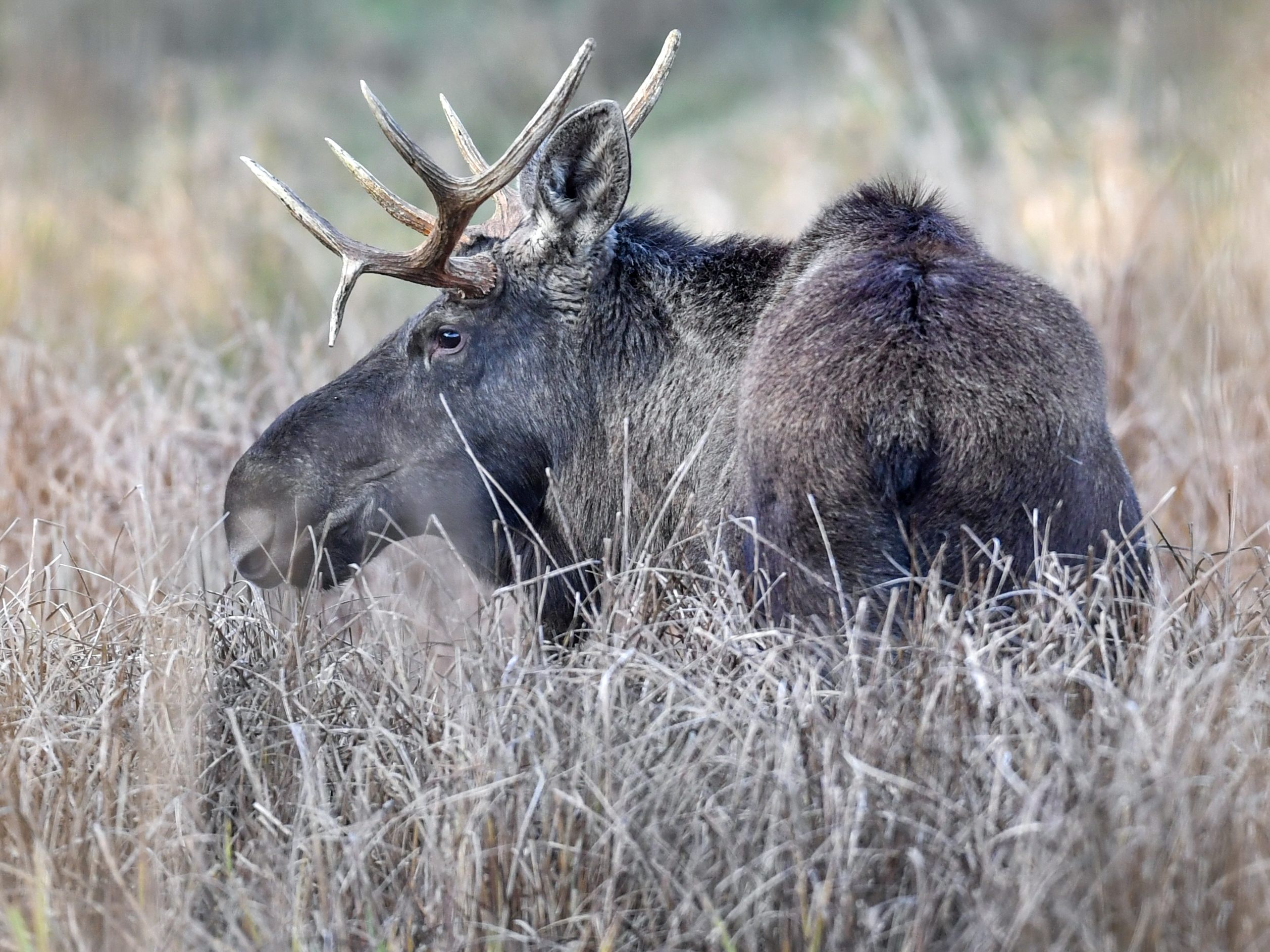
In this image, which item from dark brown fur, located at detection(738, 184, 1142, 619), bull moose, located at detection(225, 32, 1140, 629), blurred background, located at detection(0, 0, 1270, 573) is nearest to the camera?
dark brown fur, located at detection(738, 184, 1142, 619)

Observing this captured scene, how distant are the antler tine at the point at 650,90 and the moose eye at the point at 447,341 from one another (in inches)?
29.8

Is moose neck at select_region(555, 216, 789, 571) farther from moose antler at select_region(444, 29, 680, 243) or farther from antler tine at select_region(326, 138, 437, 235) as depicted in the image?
antler tine at select_region(326, 138, 437, 235)

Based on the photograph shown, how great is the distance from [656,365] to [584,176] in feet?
1.72

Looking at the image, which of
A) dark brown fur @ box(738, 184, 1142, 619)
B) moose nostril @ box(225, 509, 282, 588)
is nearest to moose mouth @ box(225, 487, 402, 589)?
moose nostril @ box(225, 509, 282, 588)

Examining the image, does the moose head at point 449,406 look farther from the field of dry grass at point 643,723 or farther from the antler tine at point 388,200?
the field of dry grass at point 643,723

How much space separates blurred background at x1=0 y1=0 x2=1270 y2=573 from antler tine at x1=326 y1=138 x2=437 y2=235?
38.1 inches

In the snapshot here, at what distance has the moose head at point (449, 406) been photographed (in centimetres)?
352

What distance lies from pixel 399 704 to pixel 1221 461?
→ 3222 mm

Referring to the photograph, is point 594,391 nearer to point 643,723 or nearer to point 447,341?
point 447,341

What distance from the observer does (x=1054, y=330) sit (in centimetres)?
282

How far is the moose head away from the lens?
352 cm

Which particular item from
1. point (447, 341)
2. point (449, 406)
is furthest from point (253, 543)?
point (447, 341)

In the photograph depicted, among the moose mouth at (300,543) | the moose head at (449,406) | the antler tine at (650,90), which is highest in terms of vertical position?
the antler tine at (650,90)

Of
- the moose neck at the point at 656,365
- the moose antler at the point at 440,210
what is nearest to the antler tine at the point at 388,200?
the moose antler at the point at 440,210
